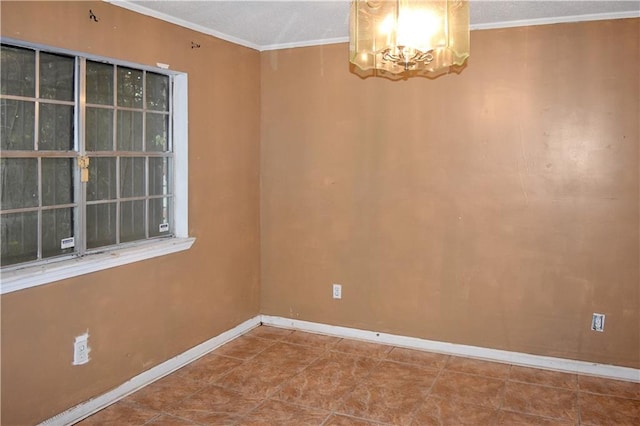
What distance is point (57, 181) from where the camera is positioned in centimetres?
293

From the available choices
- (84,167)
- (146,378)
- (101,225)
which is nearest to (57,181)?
(84,167)

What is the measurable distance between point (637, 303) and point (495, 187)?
46.2 inches

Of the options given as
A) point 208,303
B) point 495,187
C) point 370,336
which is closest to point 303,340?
point 370,336

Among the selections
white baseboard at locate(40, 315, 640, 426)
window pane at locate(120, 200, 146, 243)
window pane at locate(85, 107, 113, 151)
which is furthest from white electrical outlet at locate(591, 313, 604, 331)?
window pane at locate(85, 107, 113, 151)

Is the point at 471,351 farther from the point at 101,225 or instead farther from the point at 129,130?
the point at 129,130

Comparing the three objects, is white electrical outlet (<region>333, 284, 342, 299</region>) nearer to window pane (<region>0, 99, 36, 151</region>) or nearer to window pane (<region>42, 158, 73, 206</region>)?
window pane (<region>42, 158, 73, 206</region>)

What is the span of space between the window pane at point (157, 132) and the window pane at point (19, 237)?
97 centimetres

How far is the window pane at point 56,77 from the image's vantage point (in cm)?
282

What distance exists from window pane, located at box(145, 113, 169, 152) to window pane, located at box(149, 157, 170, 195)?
8cm

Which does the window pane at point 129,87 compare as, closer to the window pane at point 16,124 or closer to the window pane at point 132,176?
the window pane at point 132,176

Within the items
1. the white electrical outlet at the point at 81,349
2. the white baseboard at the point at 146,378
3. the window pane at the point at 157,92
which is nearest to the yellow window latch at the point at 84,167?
the window pane at the point at 157,92

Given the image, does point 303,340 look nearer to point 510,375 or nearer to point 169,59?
point 510,375

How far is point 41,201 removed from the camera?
9.30ft

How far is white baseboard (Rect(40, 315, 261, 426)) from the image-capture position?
9.64ft
